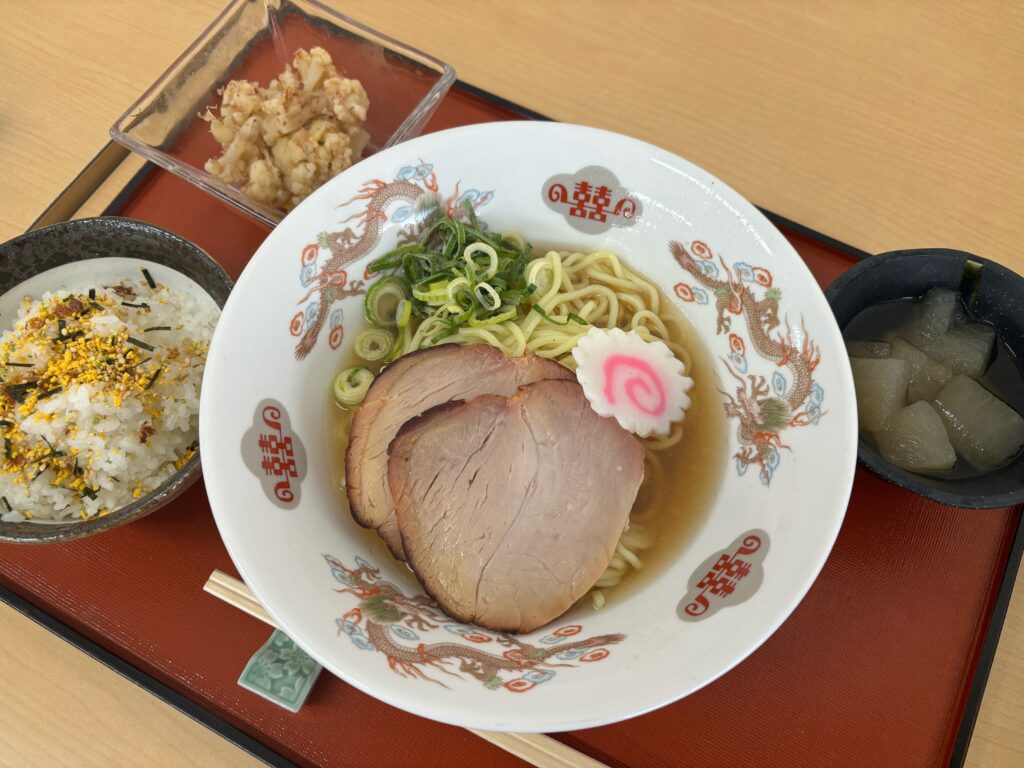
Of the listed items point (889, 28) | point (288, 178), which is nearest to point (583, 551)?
point (288, 178)

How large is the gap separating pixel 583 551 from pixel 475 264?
79 centimetres

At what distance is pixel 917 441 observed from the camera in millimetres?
1556

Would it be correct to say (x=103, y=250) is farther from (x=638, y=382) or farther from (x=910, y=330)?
(x=910, y=330)

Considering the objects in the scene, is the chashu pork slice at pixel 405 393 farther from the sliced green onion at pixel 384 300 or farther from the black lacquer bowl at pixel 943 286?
the black lacquer bowl at pixel 943 286

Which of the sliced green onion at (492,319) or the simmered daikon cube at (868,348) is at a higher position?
the simmered daikon cube at (868,348)

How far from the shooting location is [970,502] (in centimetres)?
141

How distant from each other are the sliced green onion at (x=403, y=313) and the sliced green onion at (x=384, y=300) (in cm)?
2

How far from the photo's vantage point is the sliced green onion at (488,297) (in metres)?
1.71

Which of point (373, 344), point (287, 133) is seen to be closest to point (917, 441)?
point (373, 344)

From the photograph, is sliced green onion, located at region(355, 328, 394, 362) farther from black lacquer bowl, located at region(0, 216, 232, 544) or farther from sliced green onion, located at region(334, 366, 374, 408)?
black lacquer bowl, located at region(0, 216, 232, 544)

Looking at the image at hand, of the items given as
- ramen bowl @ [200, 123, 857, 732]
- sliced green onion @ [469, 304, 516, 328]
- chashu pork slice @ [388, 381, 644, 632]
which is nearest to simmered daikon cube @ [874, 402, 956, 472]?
ramen bowl @ [200, 123, 857, 732]

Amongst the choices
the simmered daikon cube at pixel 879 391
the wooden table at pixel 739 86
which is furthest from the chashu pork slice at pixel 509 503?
the wooden table at pixel 739 86

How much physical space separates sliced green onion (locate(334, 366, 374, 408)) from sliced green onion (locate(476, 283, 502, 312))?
1.17 ft

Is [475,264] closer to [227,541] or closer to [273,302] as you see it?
[273,302]
